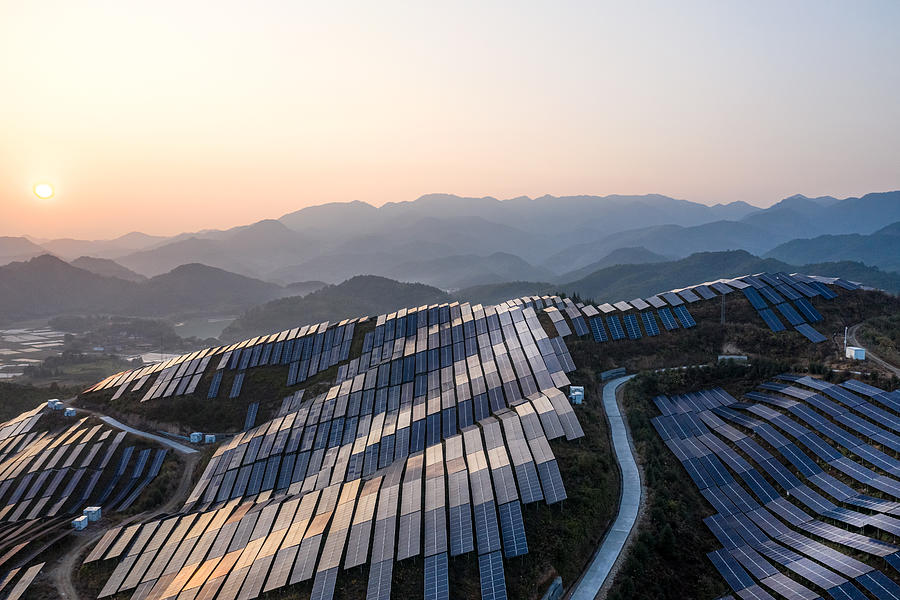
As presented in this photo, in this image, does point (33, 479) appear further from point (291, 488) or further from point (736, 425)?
point (736, 425)

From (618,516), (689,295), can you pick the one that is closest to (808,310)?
(689,295)

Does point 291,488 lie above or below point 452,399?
below

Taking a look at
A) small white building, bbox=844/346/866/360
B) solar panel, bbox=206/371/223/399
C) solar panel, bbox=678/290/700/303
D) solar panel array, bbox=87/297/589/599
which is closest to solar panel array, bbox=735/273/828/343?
small white building, bbox=844/346/866/360

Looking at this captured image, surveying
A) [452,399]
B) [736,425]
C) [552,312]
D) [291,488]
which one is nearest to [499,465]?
[452,399]

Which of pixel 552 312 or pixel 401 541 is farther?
pixel 552 312

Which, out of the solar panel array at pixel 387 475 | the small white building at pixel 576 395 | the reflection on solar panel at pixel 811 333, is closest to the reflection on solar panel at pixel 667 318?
the solar panel array at pixel 387 475

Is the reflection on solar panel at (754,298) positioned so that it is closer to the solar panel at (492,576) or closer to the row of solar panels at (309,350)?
the row of solar panels at (309,350)

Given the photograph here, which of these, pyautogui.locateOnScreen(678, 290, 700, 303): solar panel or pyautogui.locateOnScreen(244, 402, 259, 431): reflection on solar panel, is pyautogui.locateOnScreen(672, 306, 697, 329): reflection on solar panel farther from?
pyautogui.locateOnScreen(244, 402, 259, 431): reflection on solar panel
